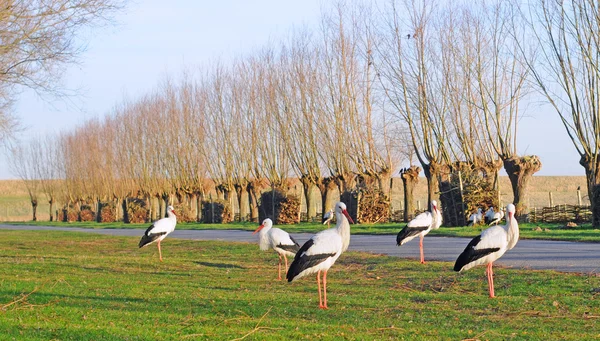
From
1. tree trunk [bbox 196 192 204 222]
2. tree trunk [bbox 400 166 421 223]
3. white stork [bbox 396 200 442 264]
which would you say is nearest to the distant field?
tree trunk [bbox 196 192 204 222]

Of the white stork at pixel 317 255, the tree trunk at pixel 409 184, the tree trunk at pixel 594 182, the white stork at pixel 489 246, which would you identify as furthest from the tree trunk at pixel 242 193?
the white stork at pixel 317 255

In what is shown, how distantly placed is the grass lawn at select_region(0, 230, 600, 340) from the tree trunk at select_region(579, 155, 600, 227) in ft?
54.1

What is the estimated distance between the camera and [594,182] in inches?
1347

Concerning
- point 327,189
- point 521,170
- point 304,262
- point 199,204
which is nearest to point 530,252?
point 304,262

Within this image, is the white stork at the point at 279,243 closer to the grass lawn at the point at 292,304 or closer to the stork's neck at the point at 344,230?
the grass lawn at the point at 292,304

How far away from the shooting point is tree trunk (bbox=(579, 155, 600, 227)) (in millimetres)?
33406

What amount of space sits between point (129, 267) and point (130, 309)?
342 inches

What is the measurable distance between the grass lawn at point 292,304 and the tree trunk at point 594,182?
54.1 feet

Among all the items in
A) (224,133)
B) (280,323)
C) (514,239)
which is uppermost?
(224,133)

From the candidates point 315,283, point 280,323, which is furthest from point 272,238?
point 280,323

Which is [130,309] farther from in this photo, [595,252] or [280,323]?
[595,252]

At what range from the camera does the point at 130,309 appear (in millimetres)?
12367

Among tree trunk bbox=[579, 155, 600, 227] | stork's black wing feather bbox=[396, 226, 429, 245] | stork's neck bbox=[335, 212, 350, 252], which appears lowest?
stork's black wing feather bbox=[396, 226, 429, 245]

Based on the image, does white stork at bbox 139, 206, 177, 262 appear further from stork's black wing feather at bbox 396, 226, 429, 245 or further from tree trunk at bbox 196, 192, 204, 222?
tree trunk at bbox 196, 192, 204, 222
